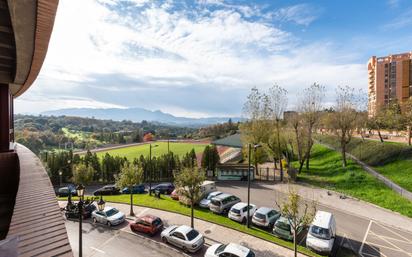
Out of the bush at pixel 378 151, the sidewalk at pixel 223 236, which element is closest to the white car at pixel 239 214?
the sidewalk at pixel 223 236

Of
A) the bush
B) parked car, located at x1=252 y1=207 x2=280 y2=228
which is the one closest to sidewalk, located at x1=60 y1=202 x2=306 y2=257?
parked car, located at x1=252 y1=207 x2=280 y2=228

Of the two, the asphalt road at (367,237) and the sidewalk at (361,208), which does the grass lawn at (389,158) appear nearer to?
the sidewalk at (361,208)

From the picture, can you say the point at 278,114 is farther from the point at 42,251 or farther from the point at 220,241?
the point at 42,251

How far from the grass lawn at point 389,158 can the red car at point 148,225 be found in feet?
74.2

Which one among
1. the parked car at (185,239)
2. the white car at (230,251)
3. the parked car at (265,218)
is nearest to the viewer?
the white car at (230,251)

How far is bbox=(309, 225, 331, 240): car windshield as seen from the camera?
555 inches

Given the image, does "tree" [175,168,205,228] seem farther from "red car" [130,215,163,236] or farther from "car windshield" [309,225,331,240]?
"car windshield" [309,225,331,240]

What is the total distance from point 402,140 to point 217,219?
3422cm

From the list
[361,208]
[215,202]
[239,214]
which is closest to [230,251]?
[239,214]

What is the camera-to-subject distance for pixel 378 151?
33406 mm

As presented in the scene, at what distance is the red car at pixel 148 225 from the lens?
1628 centimetres

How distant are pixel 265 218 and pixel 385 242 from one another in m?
7.37

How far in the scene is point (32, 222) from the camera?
5.31m

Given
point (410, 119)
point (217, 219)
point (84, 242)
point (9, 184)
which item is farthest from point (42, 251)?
point (410, 119)
